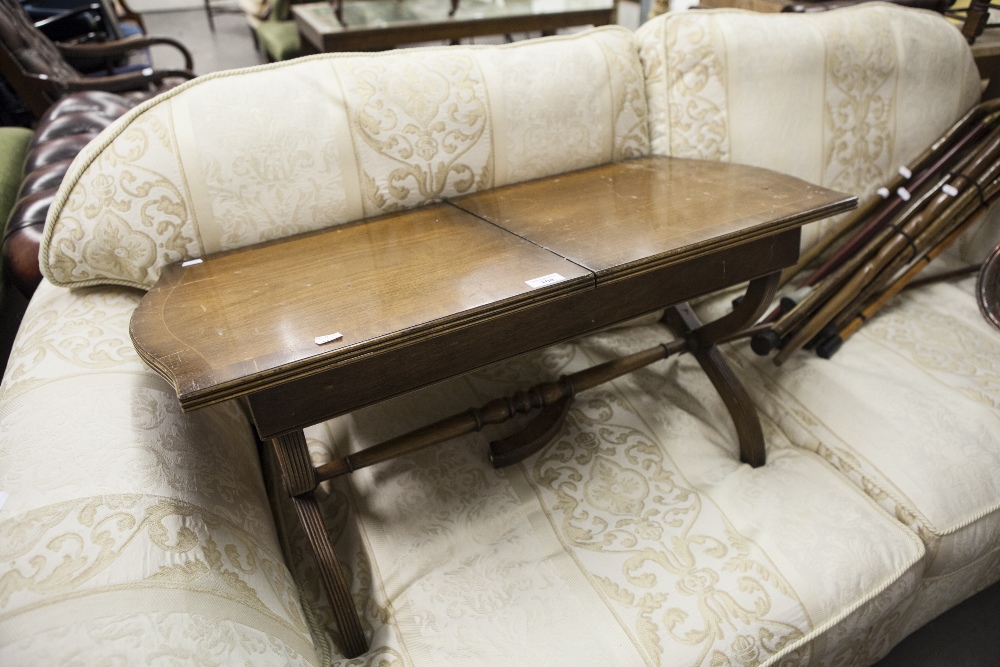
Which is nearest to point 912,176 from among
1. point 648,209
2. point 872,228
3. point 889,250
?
point 872,228

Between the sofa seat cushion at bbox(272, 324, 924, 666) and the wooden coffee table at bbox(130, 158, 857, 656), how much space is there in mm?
75

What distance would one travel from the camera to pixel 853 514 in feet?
3.53

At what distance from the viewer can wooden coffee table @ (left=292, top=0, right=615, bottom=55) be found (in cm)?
293

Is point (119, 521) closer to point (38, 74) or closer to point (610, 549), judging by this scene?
point (610, 549)

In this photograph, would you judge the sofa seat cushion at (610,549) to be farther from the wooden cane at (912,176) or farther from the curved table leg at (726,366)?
the wooden cane at (912,176)

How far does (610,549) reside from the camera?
1030 millimetres

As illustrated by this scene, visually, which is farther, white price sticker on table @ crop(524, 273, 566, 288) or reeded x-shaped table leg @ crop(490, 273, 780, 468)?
reeded x-shaped table leg @ crop(490, 273, 780, 468)

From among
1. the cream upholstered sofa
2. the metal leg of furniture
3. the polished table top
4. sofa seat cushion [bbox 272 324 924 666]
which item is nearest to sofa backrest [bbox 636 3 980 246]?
the cream upholstered sofa

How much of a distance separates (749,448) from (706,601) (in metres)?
0.36

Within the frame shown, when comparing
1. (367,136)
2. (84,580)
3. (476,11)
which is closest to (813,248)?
(367,136)

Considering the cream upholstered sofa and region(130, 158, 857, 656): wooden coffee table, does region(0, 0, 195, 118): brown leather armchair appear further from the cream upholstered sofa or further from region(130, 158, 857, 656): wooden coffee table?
region(130, 158, 857, 656): wooden coffee table

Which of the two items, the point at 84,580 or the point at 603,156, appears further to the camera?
the point at 603,156

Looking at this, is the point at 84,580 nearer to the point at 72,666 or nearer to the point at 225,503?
the point at 72,666

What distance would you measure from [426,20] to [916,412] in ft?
9.29
